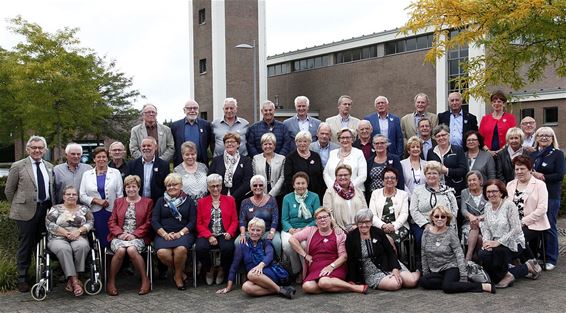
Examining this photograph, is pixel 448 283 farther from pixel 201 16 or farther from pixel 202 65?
pixel 201 16

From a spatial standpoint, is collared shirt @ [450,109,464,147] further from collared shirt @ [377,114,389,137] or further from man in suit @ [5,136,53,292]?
man in suit @ [5,136,53,292]

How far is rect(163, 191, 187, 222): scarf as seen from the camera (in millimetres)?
8266

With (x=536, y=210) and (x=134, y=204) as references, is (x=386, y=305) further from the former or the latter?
(x=134, y=204)

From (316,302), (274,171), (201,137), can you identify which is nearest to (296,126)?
(274,171)

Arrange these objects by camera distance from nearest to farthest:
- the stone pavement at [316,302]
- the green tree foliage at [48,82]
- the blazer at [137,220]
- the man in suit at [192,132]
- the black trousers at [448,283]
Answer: the stone pavement at [316,302]
the black trousers at [448,283]
the blazer at [137,220]
the man in suit at [192,132]
the green tree foliage at [48,82]

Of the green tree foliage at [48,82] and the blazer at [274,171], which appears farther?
the green tree foliage at [48,82]

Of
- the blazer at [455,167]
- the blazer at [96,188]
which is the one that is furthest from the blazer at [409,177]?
the blazer at [96,188]

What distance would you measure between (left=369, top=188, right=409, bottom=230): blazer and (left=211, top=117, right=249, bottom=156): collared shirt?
7.58 ft

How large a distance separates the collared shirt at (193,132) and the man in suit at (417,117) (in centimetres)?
345

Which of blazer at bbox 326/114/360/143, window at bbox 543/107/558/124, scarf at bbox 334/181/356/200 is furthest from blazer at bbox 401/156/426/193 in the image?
window at bbox 543/107/558/124

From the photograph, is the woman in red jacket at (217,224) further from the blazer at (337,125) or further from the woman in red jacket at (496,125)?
the woman in red jacket at (496,125)

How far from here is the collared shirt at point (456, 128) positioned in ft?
31.6

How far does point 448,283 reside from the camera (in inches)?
293

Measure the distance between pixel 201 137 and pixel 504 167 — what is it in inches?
184
